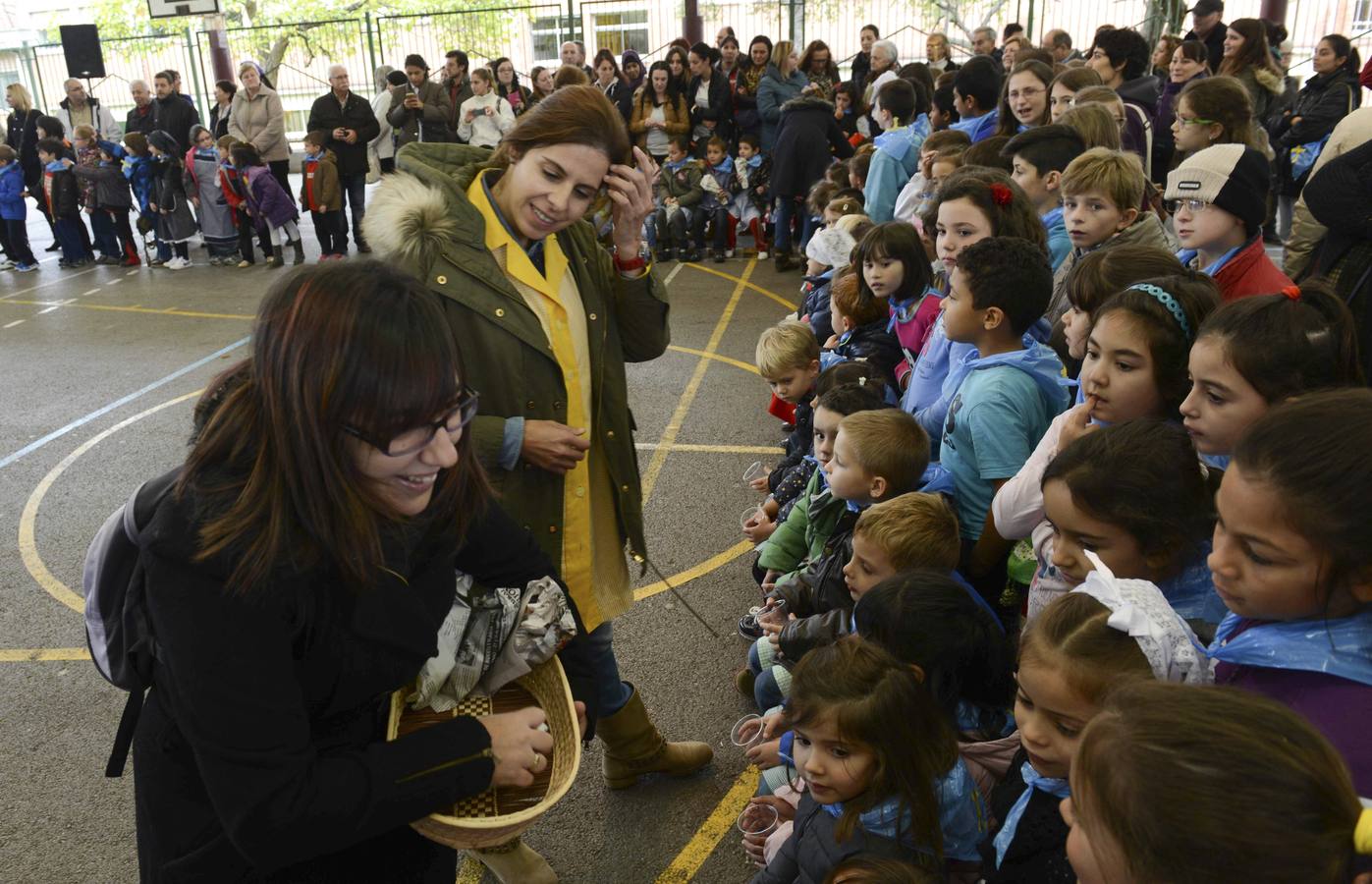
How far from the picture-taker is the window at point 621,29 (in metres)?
20.4

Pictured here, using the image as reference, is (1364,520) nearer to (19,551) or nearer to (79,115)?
(19,551)

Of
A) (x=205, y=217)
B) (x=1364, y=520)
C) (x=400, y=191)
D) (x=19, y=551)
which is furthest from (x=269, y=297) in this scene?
(x=205, y=217)

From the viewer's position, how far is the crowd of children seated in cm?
135

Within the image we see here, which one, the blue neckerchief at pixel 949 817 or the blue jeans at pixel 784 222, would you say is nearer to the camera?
the blue neckerchief at pixel 949 817

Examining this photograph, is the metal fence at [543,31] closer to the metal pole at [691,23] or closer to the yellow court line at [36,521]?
the metal pole at [691,23]

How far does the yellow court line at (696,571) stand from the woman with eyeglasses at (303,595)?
9.78ft

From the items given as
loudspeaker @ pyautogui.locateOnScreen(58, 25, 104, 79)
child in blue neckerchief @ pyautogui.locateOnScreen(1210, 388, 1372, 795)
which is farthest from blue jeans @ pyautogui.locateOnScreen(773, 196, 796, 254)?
loudspeaker @ pyautogui.locateOnScreen(58, 25, 104, 79)

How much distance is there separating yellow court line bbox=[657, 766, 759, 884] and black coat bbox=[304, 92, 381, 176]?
10874 mm

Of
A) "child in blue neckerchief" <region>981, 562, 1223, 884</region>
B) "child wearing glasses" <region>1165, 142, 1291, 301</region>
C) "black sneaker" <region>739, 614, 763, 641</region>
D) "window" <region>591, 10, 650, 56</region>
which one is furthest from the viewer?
"window" <region>591, 10, 650, 56</region>

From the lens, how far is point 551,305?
2896 mm

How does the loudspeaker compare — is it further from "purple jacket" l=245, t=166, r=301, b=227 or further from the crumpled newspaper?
the crumpled newspaper

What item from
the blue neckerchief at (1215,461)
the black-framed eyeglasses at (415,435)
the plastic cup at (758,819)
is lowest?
the plastic cup at (758,819)

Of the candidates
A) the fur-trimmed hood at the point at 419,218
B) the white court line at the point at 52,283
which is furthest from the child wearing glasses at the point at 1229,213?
the white court line at the point at 52,283

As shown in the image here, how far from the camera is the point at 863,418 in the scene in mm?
3340
